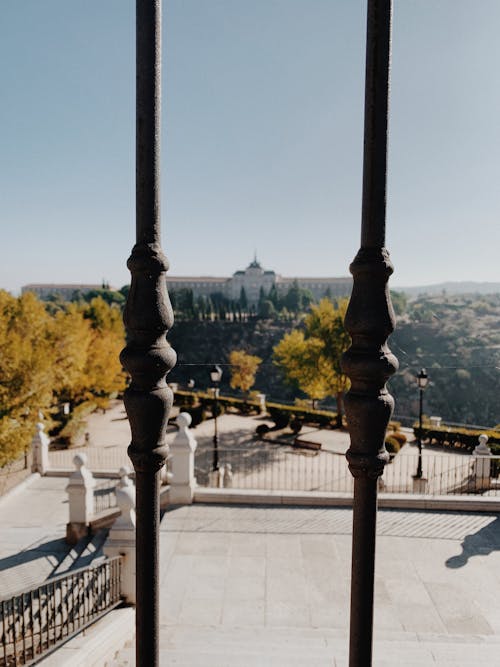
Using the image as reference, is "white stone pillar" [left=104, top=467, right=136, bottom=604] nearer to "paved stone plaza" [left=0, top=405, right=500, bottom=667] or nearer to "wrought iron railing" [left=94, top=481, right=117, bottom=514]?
"paved stone plaza" [left=0, top=405, right=500, bottom=667]

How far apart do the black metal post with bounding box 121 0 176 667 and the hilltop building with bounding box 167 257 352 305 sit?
420 ft

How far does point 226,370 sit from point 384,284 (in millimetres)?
46324

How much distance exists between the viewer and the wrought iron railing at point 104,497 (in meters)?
12.0

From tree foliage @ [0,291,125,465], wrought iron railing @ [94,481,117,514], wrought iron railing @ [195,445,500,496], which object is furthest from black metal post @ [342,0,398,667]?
tree foliage @ [0,291,125,465]

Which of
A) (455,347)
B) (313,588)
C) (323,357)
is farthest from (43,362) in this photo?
(323,357)

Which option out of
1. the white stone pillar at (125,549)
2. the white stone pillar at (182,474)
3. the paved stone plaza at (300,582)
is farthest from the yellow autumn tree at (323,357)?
the white stone pillar at (125,549)

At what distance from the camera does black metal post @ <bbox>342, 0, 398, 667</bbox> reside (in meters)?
1.43

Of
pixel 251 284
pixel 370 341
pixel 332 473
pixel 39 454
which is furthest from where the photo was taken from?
pixel 251 284

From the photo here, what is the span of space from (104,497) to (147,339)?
41.8ft

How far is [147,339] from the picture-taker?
1507 millimetres

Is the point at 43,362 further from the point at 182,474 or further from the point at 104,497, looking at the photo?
the point at 182,474

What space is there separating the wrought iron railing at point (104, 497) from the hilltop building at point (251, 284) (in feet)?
382

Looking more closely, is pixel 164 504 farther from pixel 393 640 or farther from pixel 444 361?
pixel 444 361

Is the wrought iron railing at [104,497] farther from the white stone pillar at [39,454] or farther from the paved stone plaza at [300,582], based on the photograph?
the white stone pillar at [39,454]
